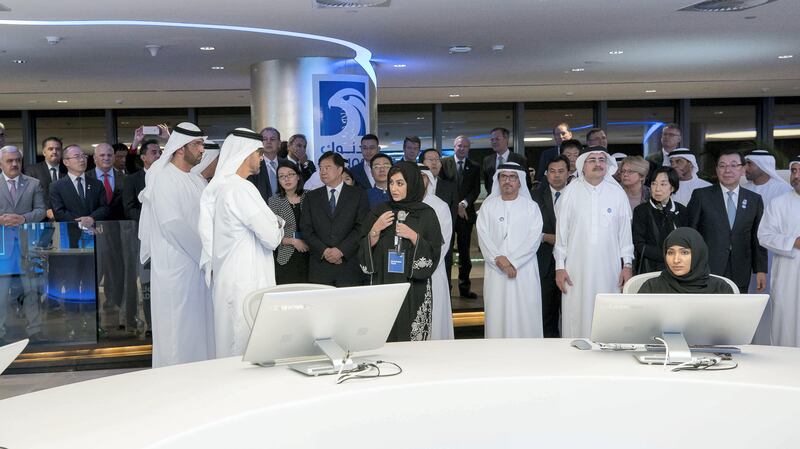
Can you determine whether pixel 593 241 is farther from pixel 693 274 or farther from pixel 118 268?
pixel 118 268

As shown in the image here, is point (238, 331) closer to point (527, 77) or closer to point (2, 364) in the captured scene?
point (2, 364)

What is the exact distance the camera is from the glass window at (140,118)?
52.5 feet

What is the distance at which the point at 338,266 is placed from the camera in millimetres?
6500

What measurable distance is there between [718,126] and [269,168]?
1097 centimetres

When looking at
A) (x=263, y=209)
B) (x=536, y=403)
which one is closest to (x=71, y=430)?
(x=536, y=403)

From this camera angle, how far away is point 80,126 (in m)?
15.9

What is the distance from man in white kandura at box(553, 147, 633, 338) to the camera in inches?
244

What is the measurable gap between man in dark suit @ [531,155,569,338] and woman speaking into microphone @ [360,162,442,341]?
178 centimetres

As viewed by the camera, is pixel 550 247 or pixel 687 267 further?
pixel 550 247

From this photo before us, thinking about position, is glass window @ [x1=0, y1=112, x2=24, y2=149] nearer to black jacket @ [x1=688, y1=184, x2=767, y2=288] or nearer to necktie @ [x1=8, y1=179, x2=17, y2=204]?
necktie @ [x1=8, y1=179, x2=17, y2=204]

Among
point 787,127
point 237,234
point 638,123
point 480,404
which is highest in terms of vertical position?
point 638,123

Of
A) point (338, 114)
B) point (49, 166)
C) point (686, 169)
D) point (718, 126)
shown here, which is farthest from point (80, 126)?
point (686, 169)

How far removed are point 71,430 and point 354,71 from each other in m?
8.09

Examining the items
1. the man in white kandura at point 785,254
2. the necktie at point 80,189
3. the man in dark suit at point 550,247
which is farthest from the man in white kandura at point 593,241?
the necktie at point 80,189
